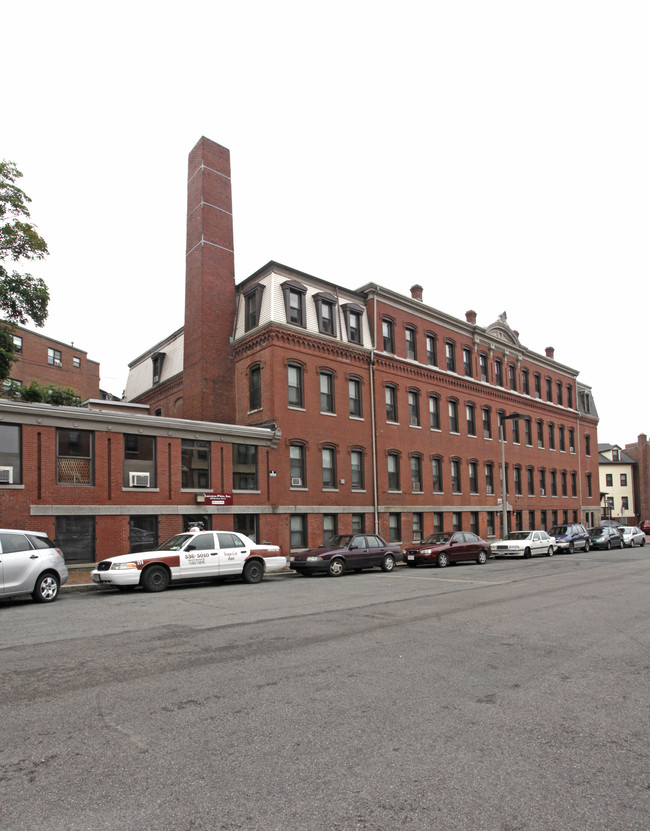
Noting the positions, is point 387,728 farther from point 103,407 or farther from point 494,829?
point 103,407

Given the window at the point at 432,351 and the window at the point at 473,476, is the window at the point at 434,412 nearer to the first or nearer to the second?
the window at the point at 432,351

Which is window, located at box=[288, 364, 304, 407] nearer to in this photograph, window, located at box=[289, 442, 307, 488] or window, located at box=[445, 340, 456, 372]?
window, located at box=[289, 442, 307, 488]

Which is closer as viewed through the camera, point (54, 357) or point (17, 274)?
point (17, 274)

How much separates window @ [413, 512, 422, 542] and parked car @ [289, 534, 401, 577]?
10.2m

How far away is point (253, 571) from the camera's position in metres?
18.2

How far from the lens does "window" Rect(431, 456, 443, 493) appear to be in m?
35.2

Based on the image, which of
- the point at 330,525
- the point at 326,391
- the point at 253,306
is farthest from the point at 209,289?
the point at 330,525

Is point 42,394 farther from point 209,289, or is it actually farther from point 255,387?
point 255,387

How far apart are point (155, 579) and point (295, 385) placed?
13.7 metres

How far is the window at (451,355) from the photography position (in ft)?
123

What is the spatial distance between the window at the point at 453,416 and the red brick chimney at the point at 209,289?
47.3 ft

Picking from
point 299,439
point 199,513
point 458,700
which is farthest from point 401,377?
point 458,700

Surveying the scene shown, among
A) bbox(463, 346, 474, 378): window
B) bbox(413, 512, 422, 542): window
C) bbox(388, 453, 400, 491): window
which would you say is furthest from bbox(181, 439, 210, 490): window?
bbox(463, 346, 474, 378): window

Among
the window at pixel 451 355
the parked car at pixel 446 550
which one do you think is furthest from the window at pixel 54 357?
the parked car at pixel 446 550
